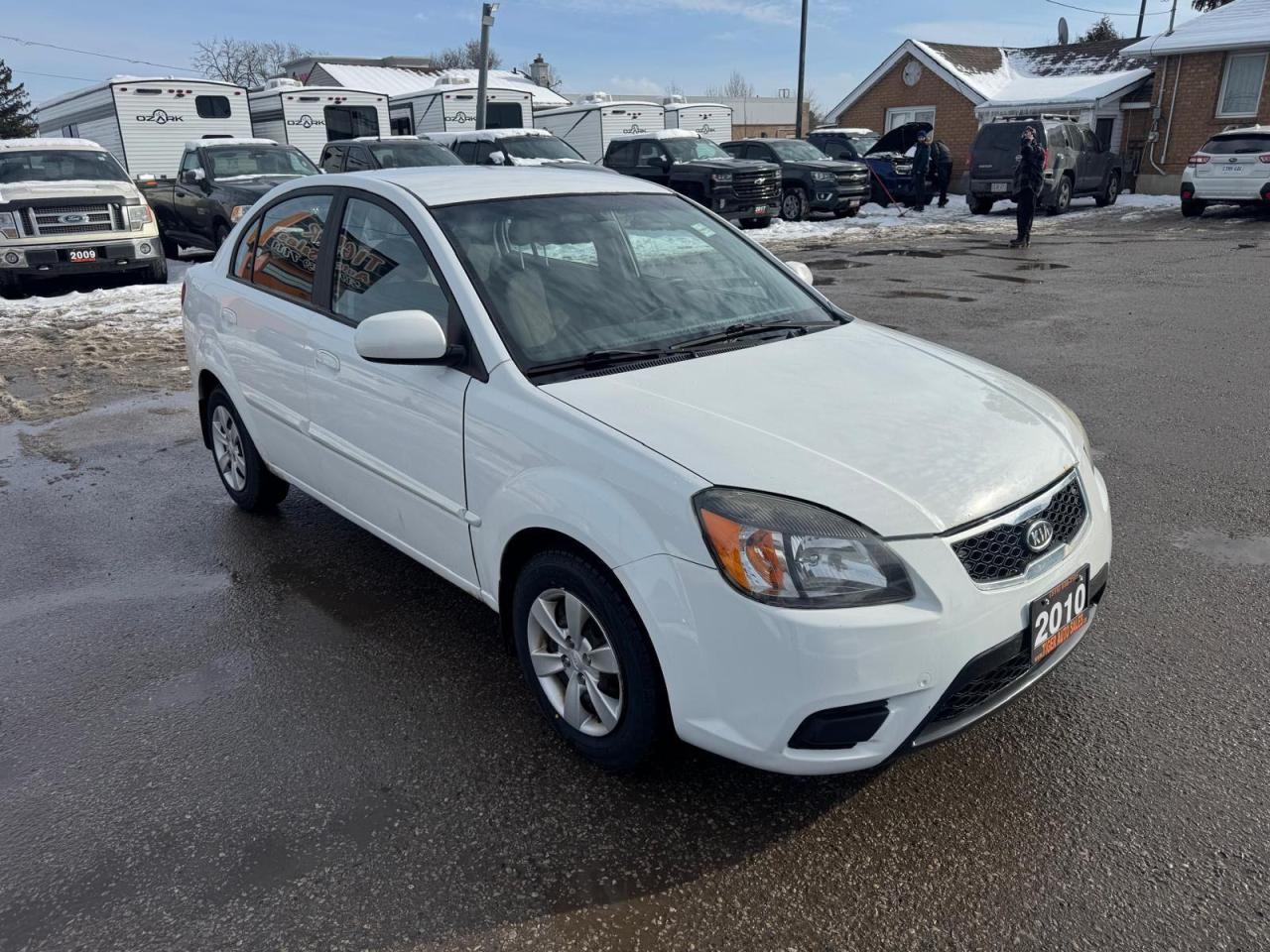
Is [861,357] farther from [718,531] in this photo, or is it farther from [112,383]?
[112,383]

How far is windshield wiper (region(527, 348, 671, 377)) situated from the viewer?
2938mm

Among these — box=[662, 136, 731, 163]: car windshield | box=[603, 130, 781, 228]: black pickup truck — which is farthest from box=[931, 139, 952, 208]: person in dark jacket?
box=[662, 136, 731, 163]: car windshield

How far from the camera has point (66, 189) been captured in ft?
38.2

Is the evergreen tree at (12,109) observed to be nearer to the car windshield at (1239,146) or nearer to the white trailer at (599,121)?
the white trailer at (599,121)

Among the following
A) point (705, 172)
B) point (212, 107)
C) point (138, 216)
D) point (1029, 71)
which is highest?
point (1029, 71)

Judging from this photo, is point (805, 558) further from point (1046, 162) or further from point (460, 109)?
point (460, 109)

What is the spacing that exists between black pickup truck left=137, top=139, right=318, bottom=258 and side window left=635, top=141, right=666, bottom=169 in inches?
277

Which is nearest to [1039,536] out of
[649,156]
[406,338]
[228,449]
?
[406,338]

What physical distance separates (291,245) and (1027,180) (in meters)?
14.1

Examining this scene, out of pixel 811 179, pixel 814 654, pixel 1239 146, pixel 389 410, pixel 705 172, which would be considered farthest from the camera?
pixel 811 179

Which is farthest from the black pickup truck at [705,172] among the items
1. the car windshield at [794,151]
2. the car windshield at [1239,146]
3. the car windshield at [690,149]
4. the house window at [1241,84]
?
the house window at [1241,84]

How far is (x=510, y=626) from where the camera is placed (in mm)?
3070

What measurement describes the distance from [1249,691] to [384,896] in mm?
2792

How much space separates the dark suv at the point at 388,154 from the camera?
52.0 feet
